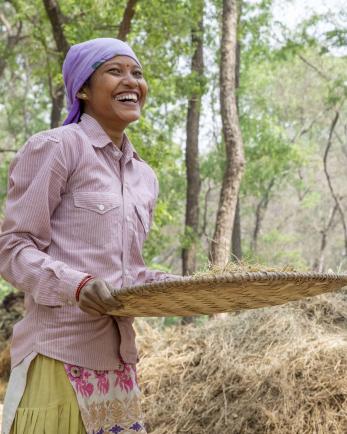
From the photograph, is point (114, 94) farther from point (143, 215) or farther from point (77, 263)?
point (77, 263)

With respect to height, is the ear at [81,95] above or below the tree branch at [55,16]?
above

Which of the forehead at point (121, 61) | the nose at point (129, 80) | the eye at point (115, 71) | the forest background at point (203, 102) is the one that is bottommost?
the forest background at point (203, 102)

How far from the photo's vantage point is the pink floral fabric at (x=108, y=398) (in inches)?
69.0

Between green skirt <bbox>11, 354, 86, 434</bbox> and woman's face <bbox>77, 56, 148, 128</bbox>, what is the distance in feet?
2.26

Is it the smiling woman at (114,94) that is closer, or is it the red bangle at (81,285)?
the red bangle at (81,285)

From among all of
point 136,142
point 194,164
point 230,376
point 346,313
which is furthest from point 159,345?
point 194,164

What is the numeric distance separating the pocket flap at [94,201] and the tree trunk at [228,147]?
5011 mm

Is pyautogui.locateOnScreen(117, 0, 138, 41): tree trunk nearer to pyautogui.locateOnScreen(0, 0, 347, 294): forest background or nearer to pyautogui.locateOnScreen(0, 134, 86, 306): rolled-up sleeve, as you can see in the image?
pyautogui.locateOnScreen(0, 0, 347, 294): forest background

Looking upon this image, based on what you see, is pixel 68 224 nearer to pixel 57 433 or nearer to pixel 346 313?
pixel 57 433

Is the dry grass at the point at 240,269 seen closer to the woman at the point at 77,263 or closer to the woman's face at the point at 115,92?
the woman at the point at 77,263

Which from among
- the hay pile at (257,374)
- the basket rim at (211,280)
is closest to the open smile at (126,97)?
the basket rim at (211,280)

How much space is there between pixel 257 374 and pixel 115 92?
7.76 ft

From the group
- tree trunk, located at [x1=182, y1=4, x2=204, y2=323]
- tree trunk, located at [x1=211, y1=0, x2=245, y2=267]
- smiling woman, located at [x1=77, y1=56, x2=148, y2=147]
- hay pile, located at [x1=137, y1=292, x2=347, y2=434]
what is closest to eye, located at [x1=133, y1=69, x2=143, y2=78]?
smiling woman, located at [x1=77, y1=56, x2=148, y2=147]

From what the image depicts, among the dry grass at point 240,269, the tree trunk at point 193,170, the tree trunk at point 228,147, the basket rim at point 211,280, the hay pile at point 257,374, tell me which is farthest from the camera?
the tree trunk at point 193,170
